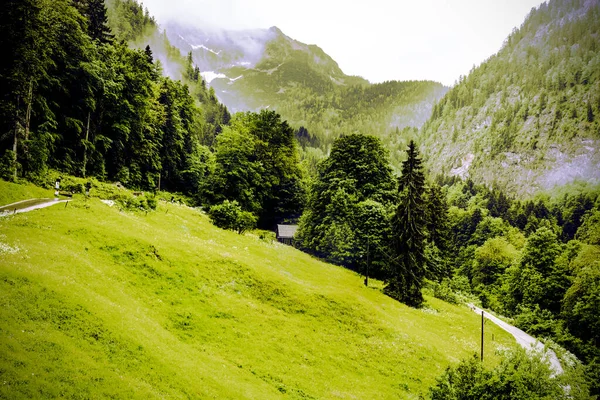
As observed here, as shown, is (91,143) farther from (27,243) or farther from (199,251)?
(27,243)

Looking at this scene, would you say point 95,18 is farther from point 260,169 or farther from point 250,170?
point 260,169

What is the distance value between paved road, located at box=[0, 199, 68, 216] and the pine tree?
4303cm

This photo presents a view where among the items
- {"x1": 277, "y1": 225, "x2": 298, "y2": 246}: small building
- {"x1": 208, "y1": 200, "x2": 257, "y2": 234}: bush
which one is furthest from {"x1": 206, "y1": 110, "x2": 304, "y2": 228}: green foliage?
{"x1": 208, "y1": 200, "x2": 257, "y2": 234}: bush

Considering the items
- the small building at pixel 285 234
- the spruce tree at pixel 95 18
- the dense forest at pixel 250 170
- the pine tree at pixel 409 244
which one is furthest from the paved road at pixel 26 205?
the small building at pixel 285 234

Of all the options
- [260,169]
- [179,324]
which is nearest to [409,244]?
[179,324]

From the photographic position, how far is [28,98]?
42.0 m

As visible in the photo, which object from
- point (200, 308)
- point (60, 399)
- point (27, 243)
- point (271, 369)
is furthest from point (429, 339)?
point (27, 243)

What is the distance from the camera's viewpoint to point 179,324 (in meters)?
24.5

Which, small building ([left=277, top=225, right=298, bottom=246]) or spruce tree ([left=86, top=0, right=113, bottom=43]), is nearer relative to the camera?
spruce tree ([left=86, top=0, right=113, bottom=43])

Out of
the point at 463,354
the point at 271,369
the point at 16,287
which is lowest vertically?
the point at 463,354

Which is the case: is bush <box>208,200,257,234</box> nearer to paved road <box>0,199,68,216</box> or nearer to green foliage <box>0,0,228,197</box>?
green foliage <box>0,0,228,197</box>

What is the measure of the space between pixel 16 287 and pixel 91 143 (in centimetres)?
4414

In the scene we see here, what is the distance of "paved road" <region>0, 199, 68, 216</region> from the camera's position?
30081 millimetres

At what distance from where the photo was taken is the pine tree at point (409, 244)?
160 feet
